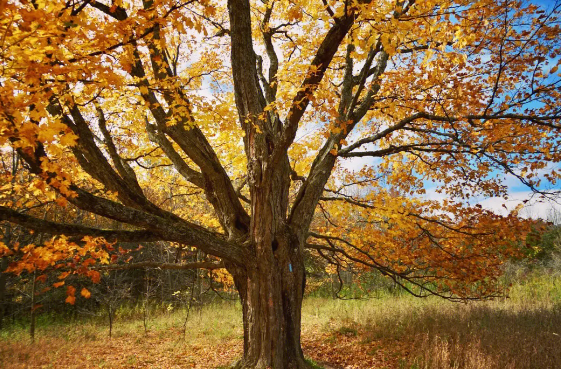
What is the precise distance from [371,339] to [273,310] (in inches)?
168

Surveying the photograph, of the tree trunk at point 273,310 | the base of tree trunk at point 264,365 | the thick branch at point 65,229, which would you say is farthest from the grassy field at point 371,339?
the thick branch at point 65,229

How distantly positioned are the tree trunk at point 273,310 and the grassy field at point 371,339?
1.30m

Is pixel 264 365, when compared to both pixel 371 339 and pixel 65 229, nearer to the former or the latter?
pixel 65 229

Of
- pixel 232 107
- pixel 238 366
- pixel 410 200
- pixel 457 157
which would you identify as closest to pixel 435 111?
pixel 457 157

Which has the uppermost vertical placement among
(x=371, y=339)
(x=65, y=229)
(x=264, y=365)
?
(x=65, y=229)

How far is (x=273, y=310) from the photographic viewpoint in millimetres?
5156

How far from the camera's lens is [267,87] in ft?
22.9

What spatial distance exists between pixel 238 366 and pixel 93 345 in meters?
7.43

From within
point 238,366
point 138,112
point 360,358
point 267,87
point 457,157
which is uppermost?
point 267,87

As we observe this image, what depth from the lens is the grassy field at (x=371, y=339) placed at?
6.14 metres

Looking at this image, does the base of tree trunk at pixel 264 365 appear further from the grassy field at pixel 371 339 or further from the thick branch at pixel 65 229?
the thick branch at pixel 65 229

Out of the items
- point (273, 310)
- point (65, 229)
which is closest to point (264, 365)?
point (273, 310)

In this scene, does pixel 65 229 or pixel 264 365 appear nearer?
pixel 65 229

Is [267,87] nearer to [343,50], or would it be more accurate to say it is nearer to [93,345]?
[343,50]
